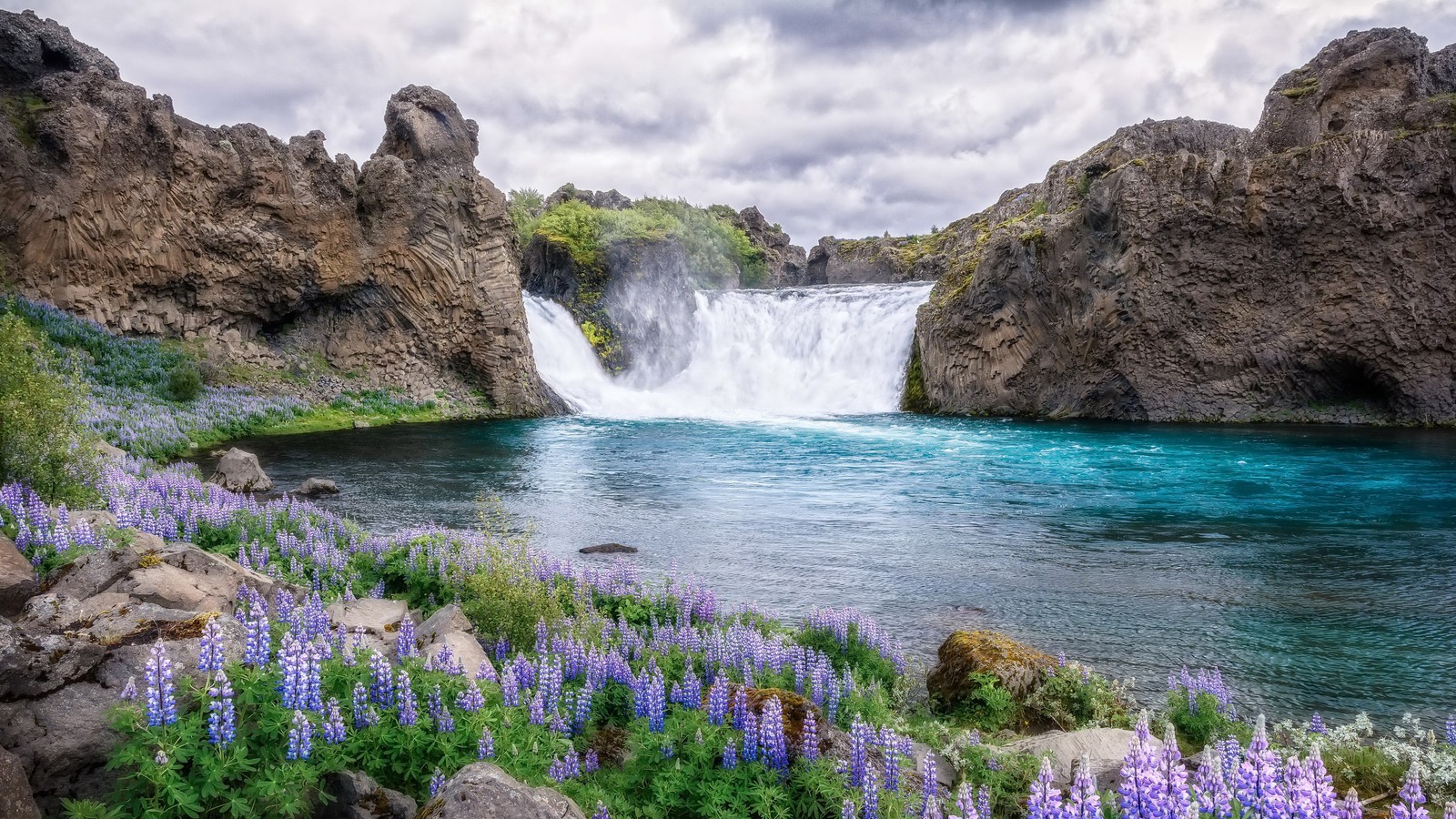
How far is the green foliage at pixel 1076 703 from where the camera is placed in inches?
298

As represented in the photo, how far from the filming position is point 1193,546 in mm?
14531

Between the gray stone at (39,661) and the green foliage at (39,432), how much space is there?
6710mm

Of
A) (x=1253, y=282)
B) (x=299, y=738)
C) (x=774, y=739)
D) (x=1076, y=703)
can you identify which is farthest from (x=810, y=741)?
(x=1253, y=282)

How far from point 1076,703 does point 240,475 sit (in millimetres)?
17224

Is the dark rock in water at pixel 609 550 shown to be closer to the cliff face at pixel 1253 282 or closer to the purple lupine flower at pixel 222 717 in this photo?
the purple lupine flower at pixel 222 717

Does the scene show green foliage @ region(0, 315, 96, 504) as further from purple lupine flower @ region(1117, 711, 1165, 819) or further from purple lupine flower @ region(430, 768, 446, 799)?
purple lupine flower @ region(1117, 711, 1165, 819)

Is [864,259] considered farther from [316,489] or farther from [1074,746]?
[1074,746]

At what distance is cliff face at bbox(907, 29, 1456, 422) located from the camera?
111 feet

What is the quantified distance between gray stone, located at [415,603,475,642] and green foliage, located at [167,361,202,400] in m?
26.9

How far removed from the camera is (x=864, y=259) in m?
88.9

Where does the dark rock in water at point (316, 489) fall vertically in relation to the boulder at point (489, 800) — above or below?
below

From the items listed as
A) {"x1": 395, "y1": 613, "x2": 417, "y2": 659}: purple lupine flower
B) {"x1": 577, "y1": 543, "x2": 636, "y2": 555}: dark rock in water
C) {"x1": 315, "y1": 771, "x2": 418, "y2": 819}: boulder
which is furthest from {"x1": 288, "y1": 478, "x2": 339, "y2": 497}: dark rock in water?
{"x1": 315, "y1": 771, "x2": 418, "y2": 819}: boulder

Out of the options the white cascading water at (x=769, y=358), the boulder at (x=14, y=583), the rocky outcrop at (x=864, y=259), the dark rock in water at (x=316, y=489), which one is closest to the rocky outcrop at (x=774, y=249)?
the rocky outcrop at (x=864, y=259)

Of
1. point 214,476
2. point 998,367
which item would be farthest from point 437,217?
point 998,367
